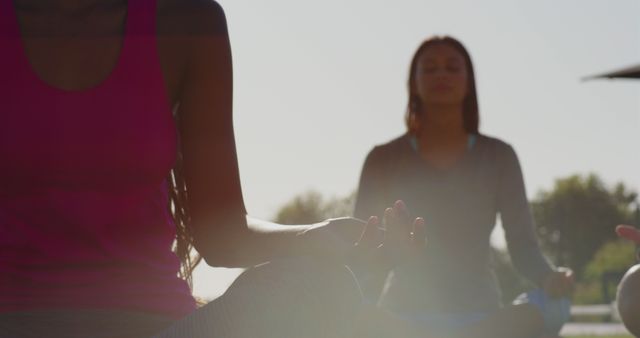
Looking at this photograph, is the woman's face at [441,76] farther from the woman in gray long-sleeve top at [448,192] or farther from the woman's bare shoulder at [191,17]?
the woman's bare shoulder at [191,17]

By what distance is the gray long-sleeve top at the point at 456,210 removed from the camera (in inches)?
242

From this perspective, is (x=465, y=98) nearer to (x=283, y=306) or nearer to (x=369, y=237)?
(x=369, y=237)

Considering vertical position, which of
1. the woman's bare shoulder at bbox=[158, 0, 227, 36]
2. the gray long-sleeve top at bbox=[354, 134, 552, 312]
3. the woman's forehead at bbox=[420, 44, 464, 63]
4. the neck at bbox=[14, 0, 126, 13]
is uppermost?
the neck at bbox=[14, 0, 126, 13]

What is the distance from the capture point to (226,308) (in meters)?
1.98

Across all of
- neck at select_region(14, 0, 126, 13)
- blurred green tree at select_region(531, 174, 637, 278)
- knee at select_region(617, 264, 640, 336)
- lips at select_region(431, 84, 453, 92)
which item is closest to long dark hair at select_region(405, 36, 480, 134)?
lips at select_region(431, 84, 453, 92)

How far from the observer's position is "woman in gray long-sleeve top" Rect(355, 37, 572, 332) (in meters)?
6.15

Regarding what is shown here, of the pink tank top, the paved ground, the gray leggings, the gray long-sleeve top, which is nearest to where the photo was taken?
the gray leggings

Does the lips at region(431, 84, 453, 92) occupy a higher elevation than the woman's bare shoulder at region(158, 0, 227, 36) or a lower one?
lower

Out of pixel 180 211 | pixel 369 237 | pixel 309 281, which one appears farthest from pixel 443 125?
pixel 309 281

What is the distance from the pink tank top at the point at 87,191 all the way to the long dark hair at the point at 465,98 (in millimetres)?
4257

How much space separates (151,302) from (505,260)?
229 ft

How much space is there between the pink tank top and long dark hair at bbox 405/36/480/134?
426 centimetres

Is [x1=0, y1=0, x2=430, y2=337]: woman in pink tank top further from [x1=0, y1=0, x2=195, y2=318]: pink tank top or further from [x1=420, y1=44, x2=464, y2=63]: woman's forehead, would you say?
[x1=420, y1=44, x2=464, y2=63]: woman's forehead

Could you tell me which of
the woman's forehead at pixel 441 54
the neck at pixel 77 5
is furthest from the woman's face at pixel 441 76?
the neck at pixel 77 5
